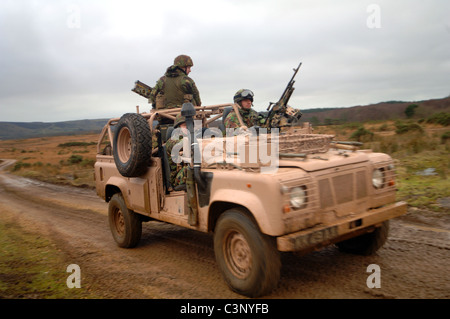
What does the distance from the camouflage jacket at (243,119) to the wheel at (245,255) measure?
2043mm

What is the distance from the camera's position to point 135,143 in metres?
5.29

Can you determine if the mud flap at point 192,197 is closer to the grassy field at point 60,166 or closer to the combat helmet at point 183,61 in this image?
the combat helmet at point 183,61

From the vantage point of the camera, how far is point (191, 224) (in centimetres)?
472

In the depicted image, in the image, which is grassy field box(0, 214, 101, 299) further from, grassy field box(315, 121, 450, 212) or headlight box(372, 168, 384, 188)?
grassy field box(315, 121, 450, 212)

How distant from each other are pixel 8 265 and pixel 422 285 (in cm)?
544

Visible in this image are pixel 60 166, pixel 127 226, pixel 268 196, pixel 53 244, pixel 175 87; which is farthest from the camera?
pixel 60 166

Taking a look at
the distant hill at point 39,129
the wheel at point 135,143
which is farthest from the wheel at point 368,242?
the distant hill at point 39,129

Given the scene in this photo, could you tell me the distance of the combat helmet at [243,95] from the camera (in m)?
6.06

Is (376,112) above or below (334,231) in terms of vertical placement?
above

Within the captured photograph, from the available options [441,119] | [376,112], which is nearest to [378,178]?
[441,119]

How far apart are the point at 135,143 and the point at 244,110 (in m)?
1.85

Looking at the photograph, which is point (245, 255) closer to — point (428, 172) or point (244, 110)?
point (244, 110)
